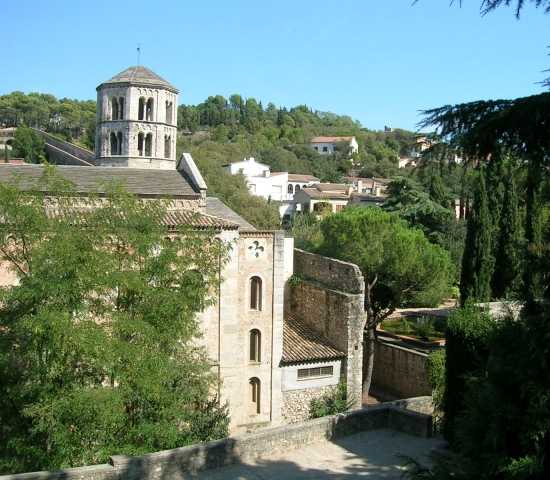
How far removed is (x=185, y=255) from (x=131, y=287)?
1.87m

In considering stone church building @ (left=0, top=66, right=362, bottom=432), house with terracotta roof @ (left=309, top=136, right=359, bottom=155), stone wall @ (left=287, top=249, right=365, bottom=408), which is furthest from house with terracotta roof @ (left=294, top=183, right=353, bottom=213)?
house with terracotta roof @ (left=309, top=136, right=359, bottom=155)

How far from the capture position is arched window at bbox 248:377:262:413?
20375 millimetres

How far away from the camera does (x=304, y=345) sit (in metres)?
21.5

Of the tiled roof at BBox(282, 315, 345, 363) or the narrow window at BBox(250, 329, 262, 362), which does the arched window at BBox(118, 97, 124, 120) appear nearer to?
the tiled roof at BBox(282, 315, 345, 363)

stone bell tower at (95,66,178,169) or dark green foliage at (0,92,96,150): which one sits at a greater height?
dark green foliage at (0,92,96,150)

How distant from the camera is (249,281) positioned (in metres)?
20.3

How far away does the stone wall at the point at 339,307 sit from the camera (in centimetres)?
2106

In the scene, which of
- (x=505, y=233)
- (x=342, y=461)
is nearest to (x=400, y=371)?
(x=505, y=233)

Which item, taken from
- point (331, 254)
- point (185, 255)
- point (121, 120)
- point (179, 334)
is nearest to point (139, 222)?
point (185, 255)

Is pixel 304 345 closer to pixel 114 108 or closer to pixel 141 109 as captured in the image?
pixel 141 109

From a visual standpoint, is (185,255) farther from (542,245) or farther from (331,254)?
(331,254)

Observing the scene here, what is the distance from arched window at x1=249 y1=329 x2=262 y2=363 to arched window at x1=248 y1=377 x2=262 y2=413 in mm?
673

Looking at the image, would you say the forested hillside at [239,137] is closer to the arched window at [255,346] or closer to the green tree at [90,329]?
the arched window at [255,346]

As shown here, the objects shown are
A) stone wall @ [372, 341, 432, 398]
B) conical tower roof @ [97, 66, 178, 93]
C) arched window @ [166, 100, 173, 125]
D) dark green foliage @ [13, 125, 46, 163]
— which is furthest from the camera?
dark green foliage @ [13, 125, 46, 163]
